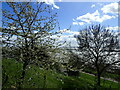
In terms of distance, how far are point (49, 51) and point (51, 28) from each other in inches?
15.1

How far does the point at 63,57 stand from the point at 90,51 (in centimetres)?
958

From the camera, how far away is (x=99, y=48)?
11.8 meters

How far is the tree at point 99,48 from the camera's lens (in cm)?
1161

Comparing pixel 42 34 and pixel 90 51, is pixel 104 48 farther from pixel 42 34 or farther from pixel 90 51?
pixel 42 34

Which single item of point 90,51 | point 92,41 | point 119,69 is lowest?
point 119,69

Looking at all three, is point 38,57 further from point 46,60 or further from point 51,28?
point 51,28

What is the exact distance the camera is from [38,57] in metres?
2.43

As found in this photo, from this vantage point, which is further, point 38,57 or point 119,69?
point 119,69

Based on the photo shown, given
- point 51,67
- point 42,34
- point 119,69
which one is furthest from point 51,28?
point 119,69

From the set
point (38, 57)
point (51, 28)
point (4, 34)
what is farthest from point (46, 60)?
point (4, 34)

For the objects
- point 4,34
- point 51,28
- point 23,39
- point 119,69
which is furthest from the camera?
point 119,69

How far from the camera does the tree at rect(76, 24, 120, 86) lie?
38.1ft

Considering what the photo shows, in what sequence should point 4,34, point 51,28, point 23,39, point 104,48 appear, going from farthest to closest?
point 104,48
point 51,28
point 23,39
point 4,34

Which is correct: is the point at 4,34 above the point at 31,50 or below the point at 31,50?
above
